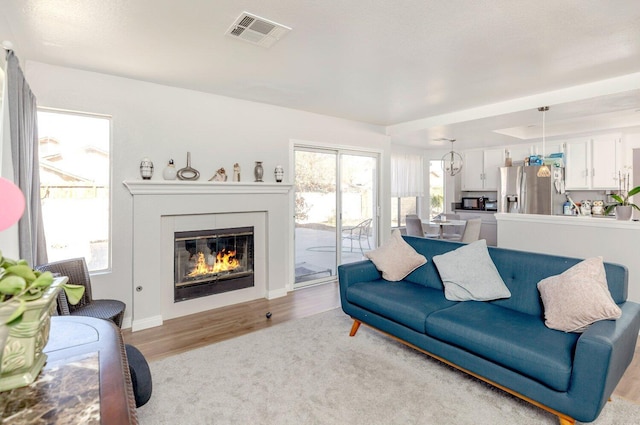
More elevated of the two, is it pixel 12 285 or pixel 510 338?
pixel 12 285

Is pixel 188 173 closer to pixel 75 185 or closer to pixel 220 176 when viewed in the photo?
pixel 220 176

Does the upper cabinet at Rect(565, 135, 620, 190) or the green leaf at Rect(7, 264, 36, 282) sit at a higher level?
the upper cabinet at Rect(565, 135, 620, 190)

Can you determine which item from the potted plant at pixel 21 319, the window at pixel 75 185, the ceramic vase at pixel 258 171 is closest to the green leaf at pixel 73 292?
the potted plant at pixel 21 319

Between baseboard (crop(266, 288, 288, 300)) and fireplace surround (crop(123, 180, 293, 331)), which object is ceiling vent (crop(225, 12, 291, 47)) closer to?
fireplace surround (crop(123, 180, 293, 331))

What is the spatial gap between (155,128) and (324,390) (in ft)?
9.97

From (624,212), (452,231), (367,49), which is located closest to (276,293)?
(367,49)

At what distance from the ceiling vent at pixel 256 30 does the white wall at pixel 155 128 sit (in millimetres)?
1534

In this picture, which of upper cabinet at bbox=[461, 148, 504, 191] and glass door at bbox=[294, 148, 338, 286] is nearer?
glass door at bbox=[294, 148, 338, 286]

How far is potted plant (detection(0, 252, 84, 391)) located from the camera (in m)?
0.96

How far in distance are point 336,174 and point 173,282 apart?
277 cm

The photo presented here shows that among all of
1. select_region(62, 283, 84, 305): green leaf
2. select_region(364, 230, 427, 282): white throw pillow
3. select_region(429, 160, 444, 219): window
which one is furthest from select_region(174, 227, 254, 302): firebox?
select_region(429, 160, 444, 219): window

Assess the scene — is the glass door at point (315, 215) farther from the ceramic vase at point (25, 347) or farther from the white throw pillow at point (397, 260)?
the ceramic vase at point (25, 347)

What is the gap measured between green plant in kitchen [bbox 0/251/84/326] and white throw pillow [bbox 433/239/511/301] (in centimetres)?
268

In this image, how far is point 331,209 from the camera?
5234 millimetres
